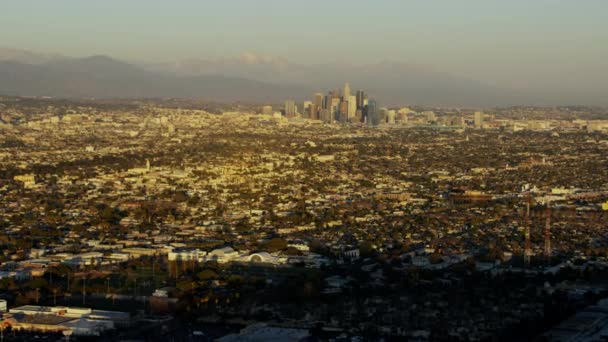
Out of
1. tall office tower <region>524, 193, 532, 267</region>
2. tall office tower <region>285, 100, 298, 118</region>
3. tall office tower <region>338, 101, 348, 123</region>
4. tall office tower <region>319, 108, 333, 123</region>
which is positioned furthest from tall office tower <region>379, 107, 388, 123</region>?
tall office tower <region>524, 193, 532, 267</region>

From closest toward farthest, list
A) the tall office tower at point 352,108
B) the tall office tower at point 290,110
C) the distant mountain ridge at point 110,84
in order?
1. the tall office tower at point 352,108
2. the tall office tower at point 290,110
3. the distant mountain ridge at point 110,84

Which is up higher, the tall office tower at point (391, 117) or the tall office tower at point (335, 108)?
the tall office tower at point (335, 108)

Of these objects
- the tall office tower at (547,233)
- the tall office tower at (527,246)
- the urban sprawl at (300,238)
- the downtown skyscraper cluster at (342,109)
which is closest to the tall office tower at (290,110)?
the downtown skyscraper cluster at (342,109)

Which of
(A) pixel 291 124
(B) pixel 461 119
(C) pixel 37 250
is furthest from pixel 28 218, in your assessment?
(B) pixel 461 119

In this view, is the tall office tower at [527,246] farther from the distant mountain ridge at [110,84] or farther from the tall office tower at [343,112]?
the distant mountain ridge at [110,84]

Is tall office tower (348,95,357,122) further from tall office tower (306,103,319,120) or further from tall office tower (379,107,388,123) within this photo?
tall office tower (306,103,319,120)

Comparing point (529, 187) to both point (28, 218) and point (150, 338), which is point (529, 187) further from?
point (150, 338)

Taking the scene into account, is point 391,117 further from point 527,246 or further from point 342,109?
point 527,246
